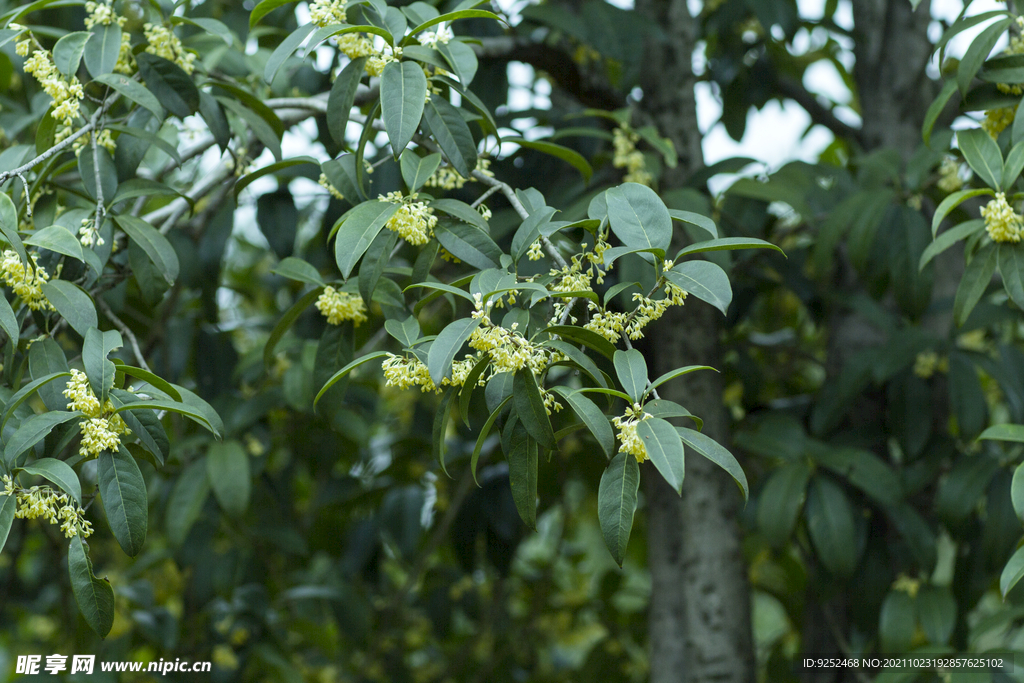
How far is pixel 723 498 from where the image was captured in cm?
141

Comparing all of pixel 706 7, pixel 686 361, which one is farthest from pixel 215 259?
pixel 706 7

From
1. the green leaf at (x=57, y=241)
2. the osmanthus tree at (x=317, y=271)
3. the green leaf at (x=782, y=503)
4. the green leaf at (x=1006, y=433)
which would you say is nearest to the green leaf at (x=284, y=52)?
the osmanthus tree at (x=317, y=271)

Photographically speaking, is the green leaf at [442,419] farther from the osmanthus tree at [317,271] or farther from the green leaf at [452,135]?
the green leaf at [452,135]

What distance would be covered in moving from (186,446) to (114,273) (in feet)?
1.38

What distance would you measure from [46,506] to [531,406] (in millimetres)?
455

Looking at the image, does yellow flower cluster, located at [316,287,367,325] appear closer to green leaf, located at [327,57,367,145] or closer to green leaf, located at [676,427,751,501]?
green leaf, located at [327,57,367,145]

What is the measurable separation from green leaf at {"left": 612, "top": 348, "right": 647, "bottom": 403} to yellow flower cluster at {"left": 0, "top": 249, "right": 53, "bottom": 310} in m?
0.56

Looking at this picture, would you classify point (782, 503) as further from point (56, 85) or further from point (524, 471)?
point (56, 85)

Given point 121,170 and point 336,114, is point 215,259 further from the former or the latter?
point 336,114

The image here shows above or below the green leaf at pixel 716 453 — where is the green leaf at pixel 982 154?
above

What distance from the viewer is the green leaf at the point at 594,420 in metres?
0.65

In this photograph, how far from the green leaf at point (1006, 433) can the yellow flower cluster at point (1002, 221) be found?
0.21 m

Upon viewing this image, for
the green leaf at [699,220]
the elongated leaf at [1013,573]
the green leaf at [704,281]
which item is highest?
the green leaf at [699,220]

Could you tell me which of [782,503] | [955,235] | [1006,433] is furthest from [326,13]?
[782,503]
